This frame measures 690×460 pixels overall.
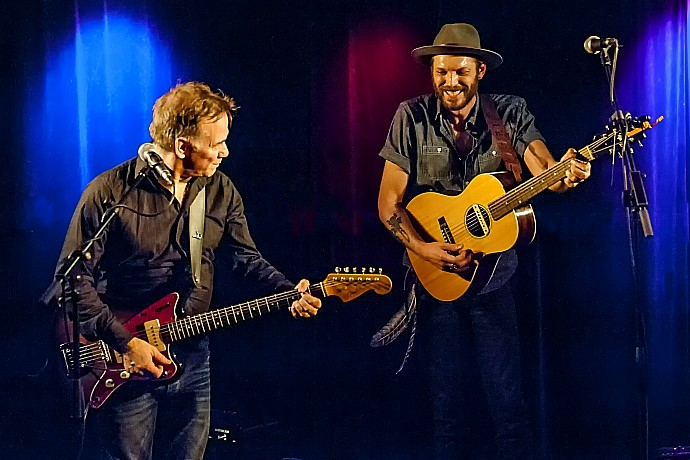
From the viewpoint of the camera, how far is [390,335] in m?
4.65

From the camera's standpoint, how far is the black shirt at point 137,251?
14.0ft

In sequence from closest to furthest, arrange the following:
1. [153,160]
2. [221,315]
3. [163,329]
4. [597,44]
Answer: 1. [153,160]
2. [597,44]
3. [163,329]
4. [221,315]

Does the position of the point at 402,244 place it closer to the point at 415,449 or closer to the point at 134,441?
the point at 415,449

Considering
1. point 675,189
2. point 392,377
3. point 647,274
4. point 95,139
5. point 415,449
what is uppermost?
point 95,139

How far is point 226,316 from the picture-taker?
4.43m

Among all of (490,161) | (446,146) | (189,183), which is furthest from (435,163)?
(189,183)

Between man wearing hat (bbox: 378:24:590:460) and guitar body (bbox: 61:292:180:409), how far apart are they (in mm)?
1239

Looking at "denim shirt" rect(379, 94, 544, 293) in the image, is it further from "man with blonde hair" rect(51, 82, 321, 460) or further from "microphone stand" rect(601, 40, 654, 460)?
"man with blonde hair" rect(51, 82, 321, 460)

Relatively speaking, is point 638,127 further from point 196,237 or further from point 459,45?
point 196,237

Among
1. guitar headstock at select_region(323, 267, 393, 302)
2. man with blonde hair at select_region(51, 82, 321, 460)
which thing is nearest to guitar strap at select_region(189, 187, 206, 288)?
man with blonde hair at select_region(51, 82, 321, 460)

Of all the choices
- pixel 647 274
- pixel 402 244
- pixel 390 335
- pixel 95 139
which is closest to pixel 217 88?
pixel 95 139

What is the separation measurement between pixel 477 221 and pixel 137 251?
170 cm

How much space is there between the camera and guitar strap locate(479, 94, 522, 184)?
447cm

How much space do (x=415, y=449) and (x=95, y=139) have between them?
7.72 feet
